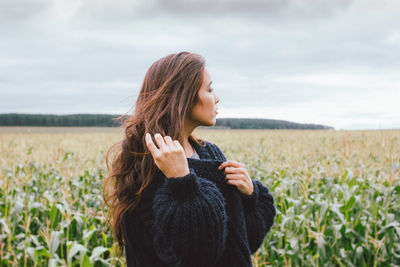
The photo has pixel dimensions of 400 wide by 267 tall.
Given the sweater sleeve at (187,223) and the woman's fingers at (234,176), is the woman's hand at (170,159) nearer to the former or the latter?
the sweater sleeve at (187,223)

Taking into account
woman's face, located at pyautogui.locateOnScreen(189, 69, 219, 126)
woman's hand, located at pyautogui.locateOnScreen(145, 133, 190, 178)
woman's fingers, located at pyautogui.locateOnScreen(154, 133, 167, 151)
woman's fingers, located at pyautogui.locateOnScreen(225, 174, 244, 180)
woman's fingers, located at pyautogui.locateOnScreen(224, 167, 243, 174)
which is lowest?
woman's fingers, located at pyautogui.locateOnScreen(225, 174, 244, 180)

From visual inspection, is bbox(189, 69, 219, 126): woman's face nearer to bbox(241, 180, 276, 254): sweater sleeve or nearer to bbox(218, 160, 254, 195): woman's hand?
bbox(218, 160, 254, 195): woman's hand

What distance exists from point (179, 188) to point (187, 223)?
14 cm

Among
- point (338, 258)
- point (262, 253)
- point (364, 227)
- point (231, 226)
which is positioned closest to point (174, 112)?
point (231, 226)

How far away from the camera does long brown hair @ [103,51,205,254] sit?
145cm

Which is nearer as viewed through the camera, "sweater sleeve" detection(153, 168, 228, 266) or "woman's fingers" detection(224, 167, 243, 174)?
"sweater sleeve" detection(153, 168, 228, 266)

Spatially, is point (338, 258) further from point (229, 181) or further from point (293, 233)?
point (229, 181)

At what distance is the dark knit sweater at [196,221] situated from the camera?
126cm

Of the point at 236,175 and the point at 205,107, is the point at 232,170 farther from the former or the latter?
the point at 205,107

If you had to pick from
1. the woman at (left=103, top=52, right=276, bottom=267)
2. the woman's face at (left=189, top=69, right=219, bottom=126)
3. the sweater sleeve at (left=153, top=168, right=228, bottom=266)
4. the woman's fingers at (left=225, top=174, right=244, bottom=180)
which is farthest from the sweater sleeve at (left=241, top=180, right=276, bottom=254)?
the woman's face at (left=189, top=69, right=219, bottom=126)

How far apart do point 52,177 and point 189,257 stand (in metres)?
5.97

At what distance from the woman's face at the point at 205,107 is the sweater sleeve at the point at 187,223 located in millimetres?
365

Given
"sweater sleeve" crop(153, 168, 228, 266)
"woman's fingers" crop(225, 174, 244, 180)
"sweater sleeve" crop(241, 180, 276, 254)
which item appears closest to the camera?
"sweater sleeve" crop(153, 168, 228, 266)

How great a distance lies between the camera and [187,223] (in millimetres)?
1242
